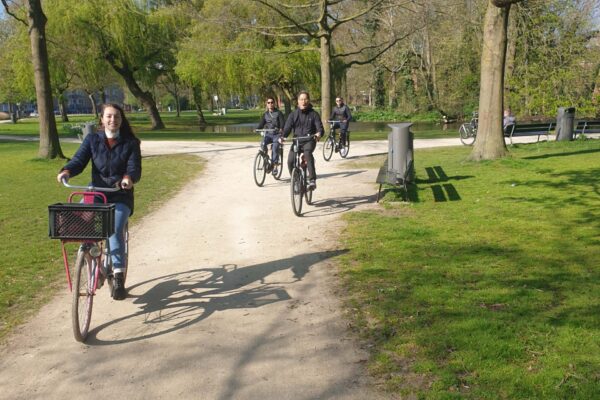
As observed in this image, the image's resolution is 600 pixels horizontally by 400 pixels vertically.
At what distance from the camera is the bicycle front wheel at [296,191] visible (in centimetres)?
844

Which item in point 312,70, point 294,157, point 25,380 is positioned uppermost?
point 312,70

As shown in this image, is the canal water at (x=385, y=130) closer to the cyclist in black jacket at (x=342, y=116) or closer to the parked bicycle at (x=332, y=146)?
the parked bicycle at (x=332, y=146)

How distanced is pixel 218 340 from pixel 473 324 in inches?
74.0

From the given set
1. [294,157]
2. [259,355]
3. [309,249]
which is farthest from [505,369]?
[294,157]

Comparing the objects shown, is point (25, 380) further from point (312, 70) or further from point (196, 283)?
point (312, 70)

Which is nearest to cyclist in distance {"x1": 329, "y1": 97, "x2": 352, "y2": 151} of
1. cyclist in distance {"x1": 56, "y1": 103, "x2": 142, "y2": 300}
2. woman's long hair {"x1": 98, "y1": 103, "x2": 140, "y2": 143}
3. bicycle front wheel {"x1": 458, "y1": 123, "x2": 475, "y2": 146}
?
bicycle front wheel {"x1": 458, "y1": 123, "x2": 475, "y2": 146}

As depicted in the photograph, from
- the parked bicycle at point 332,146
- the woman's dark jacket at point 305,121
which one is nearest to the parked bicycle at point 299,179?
the woman's dark jacket at point 305,121

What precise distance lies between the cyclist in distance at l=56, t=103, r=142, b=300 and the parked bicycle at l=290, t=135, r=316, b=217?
379 cm

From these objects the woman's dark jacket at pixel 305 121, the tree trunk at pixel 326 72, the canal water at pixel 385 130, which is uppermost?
the tree trunk at pixel 326 72

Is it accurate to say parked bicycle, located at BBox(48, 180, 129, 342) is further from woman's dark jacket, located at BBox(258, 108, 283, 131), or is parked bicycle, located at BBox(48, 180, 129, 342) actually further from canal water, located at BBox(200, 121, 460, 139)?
canal water, located at BBox(200, 121, 460, 139)

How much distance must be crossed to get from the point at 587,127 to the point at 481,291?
17700 mm

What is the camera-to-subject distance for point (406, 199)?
30.8ft

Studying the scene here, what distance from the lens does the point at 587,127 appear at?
65.1 feet

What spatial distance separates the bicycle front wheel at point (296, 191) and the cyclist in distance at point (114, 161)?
3.88 meters
